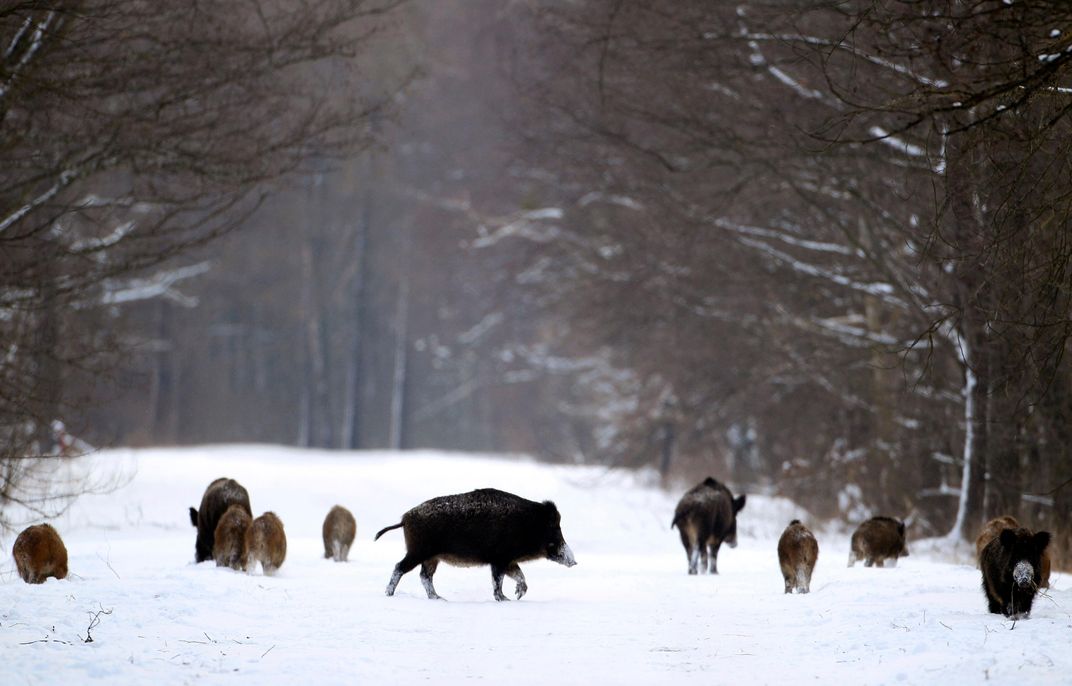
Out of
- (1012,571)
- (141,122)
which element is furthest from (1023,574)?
(141,122)

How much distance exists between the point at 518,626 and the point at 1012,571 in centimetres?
378

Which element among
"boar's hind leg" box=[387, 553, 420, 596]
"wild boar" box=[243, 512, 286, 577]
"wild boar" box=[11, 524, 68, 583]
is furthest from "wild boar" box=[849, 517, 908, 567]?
"wild boar" box=[11, 524, 68, 583]

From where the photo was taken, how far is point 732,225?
68.1 ft

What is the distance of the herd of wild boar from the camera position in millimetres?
9648

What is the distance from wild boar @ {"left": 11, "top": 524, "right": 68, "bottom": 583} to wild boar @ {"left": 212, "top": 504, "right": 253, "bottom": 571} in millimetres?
1741

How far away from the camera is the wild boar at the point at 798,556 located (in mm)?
11672

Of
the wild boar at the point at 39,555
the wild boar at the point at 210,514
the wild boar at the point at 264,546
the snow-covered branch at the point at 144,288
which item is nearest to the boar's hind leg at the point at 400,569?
the wild boar at the point at 264,546

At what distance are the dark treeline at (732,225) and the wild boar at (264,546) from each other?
3152 mm

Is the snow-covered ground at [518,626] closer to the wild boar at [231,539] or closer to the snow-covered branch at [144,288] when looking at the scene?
the wild boar at [231,539]

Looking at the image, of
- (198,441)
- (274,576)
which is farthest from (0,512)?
(198,441)

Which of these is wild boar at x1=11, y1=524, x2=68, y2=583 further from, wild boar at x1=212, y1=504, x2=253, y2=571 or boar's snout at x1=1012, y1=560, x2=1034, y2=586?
boar's snout at x1=1012, y1=560, x2=1034, y2=586

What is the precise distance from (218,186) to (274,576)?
18.6 ft

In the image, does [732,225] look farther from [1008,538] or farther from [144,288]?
[144,288]

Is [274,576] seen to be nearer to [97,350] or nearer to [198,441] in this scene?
[97,350]
